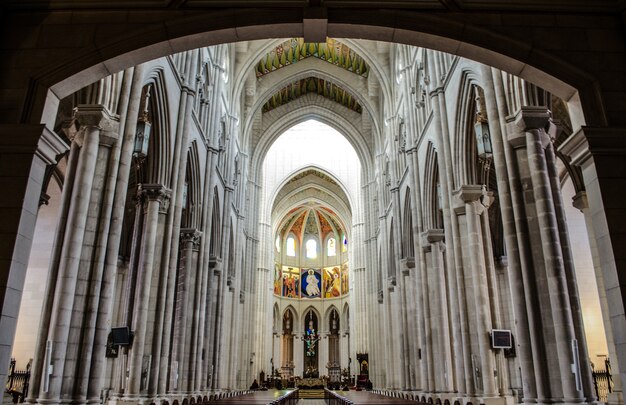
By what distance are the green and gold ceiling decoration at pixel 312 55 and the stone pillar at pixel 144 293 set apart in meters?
19.8

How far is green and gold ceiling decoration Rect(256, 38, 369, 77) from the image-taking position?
32094mm

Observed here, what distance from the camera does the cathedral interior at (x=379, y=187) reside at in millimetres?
6605

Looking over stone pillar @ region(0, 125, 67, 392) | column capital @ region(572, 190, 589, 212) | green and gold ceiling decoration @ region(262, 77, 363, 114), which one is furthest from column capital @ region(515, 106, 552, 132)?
green and gold ceiling decoration @ region(262, 77, 363, 114)

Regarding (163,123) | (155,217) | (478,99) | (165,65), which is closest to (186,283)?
(155,217)

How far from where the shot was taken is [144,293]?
13.3 meters

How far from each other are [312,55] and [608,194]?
1144 inches

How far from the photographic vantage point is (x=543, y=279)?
9320 mm

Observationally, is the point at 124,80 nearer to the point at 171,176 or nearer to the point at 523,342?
the point at 171,176

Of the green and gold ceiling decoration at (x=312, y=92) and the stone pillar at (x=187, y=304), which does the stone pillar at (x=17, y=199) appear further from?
the green and gold ceiling decoration at (x=312, y=92)

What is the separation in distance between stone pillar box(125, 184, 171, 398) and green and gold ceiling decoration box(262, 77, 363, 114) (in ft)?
76.7

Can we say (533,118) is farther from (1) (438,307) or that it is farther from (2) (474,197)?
(1) (438,307)

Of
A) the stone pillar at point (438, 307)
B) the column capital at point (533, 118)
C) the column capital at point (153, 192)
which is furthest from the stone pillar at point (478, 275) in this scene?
the column capital at point (153, 192)

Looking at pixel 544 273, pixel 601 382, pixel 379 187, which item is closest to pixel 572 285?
pixel 544 273

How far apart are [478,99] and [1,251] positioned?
11.2 meters
